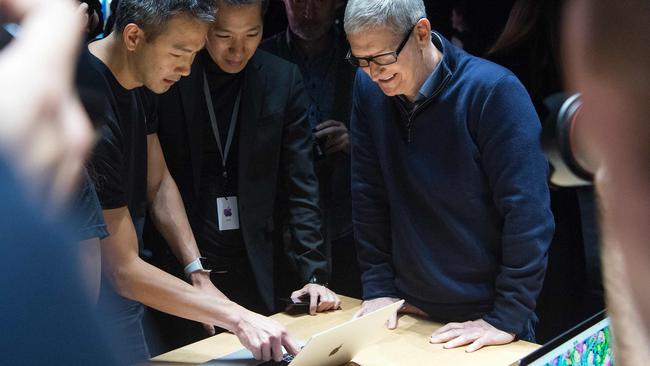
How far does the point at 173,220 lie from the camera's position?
2334 mm

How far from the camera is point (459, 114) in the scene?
7.02 feet

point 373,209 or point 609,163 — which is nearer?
point 609,163

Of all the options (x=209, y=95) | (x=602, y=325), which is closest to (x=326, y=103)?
(x=209, y=95)

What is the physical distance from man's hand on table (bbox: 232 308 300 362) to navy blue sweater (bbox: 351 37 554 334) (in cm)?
52

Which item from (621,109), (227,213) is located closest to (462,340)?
(227,213)

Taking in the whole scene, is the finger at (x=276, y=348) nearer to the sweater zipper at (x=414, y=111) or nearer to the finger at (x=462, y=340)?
the finger at (x=462, y=340)

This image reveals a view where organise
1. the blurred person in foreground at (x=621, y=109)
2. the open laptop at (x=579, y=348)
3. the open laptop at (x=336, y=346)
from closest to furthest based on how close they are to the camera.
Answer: the blurred person in foreground at (x=621, y=109) < the open laptop at (x=579, y=348) < the open laptop at (x=336, y=346)

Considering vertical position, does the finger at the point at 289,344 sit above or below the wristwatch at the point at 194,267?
below

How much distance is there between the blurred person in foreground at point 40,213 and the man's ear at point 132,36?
5.27 ft

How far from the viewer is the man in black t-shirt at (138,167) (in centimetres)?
194

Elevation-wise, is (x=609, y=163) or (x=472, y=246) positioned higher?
(x=609, y=163)

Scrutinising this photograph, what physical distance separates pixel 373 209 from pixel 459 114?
405mm

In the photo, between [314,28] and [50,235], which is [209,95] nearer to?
[314,28]

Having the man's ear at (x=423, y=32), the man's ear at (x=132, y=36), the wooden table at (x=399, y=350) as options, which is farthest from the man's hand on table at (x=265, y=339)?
the man's ear at (x=423, y=32)
